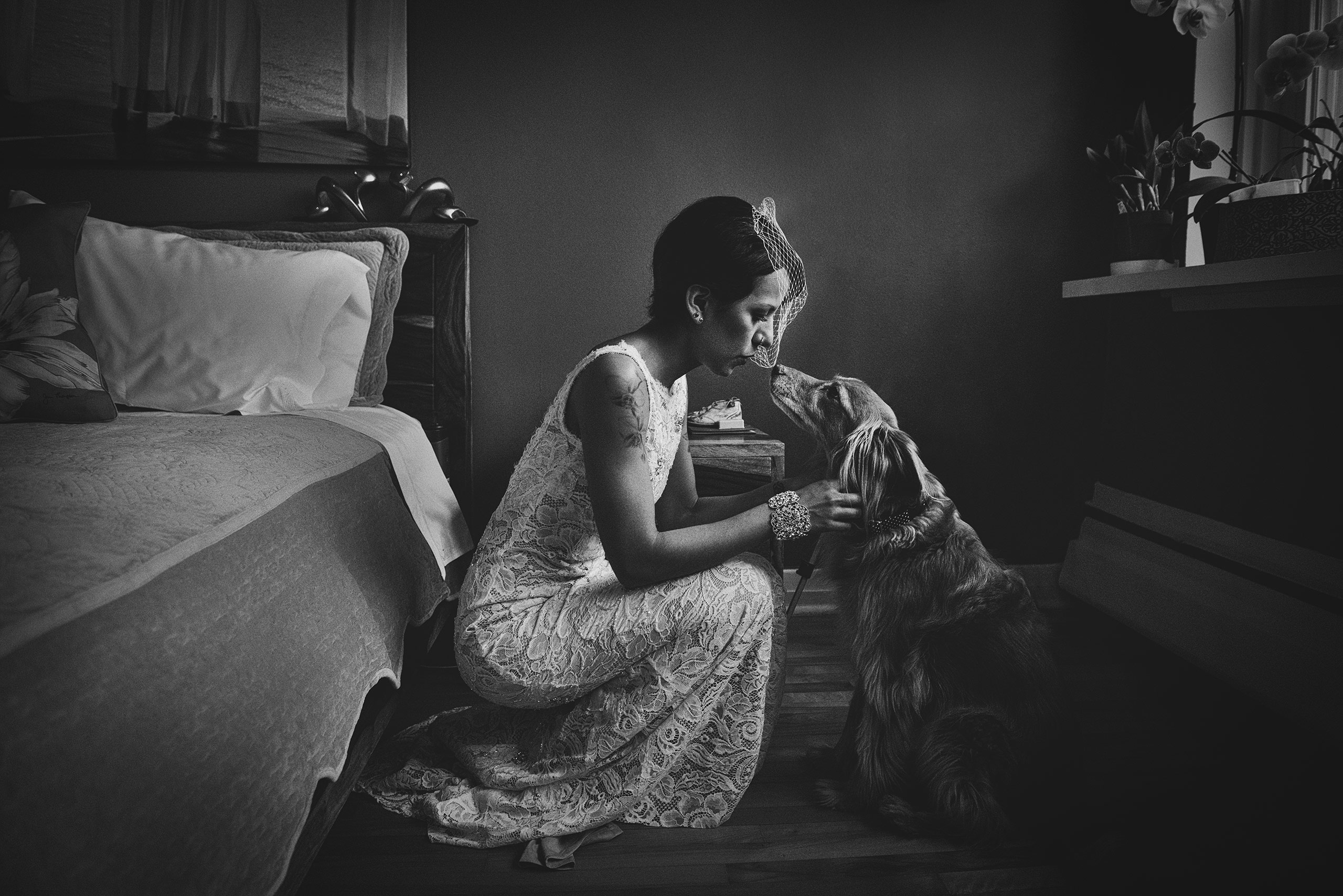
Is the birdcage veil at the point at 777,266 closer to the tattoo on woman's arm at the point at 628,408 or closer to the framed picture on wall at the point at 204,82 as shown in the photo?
the tattoo on woman's arm at the point at 628,408

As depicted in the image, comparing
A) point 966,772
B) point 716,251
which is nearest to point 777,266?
point 716,251

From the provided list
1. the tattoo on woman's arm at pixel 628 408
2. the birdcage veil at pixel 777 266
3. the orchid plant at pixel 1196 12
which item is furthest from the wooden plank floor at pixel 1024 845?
the orchid plant at pixel 1196 12

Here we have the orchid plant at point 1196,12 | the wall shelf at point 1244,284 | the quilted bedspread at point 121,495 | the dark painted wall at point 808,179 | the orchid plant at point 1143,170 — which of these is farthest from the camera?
the dark painted wall at point 808,179

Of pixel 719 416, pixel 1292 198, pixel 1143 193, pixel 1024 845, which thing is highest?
pixel 1143 193

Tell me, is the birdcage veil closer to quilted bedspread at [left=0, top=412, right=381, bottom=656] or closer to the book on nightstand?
the book on nightstand

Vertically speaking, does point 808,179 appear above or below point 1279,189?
above

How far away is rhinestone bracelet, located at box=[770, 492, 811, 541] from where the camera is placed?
1.53 m

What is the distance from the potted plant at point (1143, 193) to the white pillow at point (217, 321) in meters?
2.32

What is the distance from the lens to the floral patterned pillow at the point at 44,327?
166 cm

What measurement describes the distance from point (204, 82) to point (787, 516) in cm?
252

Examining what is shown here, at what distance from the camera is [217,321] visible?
2.13 m

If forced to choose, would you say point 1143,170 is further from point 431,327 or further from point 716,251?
point 431,327

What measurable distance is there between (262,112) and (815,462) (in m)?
2.27

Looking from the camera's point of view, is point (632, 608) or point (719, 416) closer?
point (632, 608)
